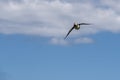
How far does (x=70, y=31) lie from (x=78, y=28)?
6.61 m

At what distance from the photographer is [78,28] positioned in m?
113

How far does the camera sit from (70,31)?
4222 inches
